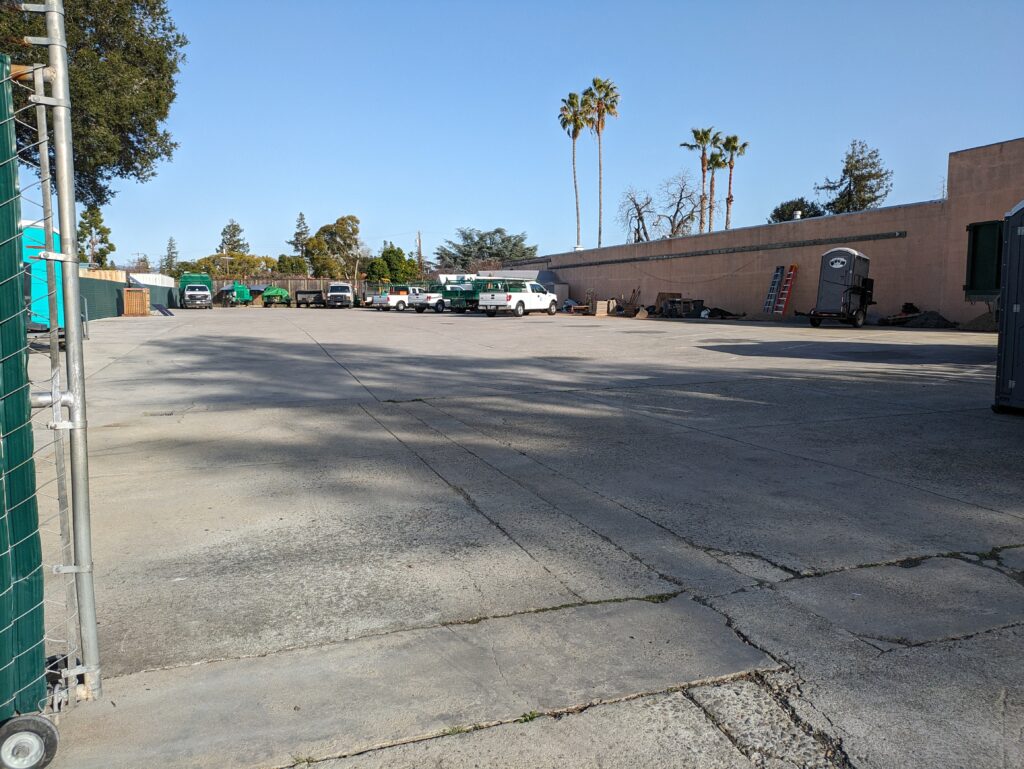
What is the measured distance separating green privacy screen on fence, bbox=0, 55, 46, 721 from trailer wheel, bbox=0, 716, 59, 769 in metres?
0.09

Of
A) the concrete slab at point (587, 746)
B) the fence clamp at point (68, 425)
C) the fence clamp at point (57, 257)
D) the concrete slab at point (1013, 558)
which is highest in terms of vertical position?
the fence clamp at point (57, 257)

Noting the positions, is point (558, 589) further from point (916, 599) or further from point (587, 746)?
point (916, 599)

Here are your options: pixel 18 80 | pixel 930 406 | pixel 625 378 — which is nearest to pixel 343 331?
pixel 625 378

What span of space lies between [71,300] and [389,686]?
6.34ft

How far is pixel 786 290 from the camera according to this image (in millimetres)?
34875

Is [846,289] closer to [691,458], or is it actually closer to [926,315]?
[926,315]

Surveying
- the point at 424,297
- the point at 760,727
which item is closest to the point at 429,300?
the point at 424,297

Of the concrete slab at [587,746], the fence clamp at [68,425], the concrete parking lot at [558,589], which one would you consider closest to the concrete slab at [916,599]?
the concrete parking lot at [558,589]

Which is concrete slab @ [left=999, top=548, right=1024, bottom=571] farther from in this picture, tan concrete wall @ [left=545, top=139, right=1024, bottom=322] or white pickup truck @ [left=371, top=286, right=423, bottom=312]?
white pickup truck @ [left=371, top=286, right=423, bottom=312]

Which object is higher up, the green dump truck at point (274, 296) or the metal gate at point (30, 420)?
the green dump truck at point (274, 296)

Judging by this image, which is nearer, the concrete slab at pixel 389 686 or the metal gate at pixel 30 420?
the metal gate at pixel 30 420

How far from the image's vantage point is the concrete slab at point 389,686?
283 centimetres

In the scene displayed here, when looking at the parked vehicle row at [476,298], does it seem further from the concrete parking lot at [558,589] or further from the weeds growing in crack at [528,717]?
the weeds growing in crack at [528,717]

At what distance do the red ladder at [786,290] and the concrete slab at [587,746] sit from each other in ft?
112
